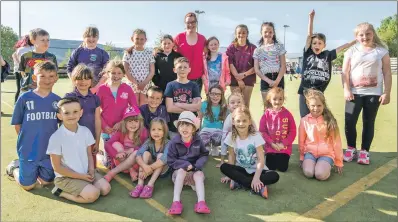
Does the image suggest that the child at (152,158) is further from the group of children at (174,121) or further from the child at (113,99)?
the child at (113,99)

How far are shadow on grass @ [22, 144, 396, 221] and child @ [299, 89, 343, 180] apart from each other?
0.20m

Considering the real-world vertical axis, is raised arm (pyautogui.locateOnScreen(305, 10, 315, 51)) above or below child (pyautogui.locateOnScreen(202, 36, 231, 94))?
above

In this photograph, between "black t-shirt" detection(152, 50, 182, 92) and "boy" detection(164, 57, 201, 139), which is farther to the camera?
"black t-shirt" detection(152, 50, 182, 92)

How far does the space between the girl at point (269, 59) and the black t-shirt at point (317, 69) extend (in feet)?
1.53

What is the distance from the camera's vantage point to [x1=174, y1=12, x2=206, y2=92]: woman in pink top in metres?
5.77

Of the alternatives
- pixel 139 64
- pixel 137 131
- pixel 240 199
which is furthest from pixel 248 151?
pixel 139 64

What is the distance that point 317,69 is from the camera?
520 cm

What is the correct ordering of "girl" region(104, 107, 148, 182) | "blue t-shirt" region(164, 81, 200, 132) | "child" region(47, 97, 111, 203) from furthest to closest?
1. "blue t-shirt" region(164, 81, 200, 132)
2. "girl" region(104, 107, 148, 182)
3. "child" region(47, 97, 111, 203)

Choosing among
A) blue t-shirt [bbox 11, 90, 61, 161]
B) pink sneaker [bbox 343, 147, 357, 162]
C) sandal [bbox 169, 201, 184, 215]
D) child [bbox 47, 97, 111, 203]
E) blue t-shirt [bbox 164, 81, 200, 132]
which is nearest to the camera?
sandal [bbox 169, 201, 184, 215]

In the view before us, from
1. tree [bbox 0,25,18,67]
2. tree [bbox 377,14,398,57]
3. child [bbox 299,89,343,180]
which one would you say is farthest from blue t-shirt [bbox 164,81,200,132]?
tree [bbox 0,25,18,67]

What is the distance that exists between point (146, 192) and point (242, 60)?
3.09 meters

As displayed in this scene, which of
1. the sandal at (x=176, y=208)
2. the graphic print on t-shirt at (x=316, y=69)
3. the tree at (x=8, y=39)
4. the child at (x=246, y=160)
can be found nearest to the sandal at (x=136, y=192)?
the sandal at (x=176, y=208)

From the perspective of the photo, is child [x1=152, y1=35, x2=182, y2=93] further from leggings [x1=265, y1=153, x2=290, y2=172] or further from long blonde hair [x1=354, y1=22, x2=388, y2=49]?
long blonde hair [x1=354, y1=22, x2=388, y2=49]

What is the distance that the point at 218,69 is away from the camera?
5.77 m
